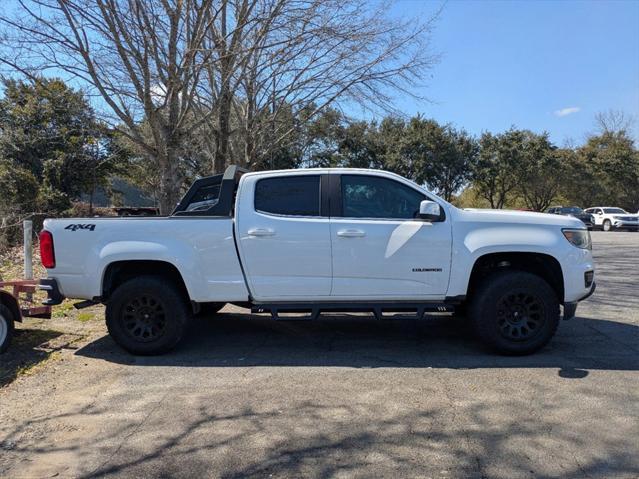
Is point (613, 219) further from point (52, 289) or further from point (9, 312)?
point (9, 312)

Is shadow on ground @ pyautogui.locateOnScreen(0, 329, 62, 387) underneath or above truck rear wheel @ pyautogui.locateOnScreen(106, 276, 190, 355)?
underneath

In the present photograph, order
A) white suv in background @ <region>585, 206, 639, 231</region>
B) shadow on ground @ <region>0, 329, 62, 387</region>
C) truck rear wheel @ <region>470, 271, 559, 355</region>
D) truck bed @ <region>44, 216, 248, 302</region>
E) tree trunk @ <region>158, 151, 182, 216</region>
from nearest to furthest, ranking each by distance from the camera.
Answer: shadow on ground @ <region>0, 329, 62, 387</region> < truck rear wheel @ <region>470, 271, 559, 355</region> < truck bed @ <region>44, 216, 248, 302</region> < tree trunk @ <region>158, 151, 182, 216</region> < white suv in background @ <region>585, 206, 639, 231</region>

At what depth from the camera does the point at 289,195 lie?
5.88m

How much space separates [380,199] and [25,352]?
4.27m

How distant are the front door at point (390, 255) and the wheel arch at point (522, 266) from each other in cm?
46

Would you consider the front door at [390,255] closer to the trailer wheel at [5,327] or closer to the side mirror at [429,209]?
the side mirror at [429,209]

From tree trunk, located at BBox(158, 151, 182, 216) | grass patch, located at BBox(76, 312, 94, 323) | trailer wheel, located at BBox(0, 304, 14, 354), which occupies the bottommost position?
grass patch, located at BBox(76, 312, 94, 323)

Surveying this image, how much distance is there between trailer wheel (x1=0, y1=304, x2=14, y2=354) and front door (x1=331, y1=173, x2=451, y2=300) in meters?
3.48

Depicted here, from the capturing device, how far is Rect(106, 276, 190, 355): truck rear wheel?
5.70 m

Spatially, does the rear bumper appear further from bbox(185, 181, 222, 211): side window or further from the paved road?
bbox(185, 181, 222, 211): side window

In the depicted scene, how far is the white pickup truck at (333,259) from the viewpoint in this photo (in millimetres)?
5582

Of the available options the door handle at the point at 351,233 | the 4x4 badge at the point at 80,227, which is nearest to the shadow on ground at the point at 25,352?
the 4x4 badge at the point at 80,227

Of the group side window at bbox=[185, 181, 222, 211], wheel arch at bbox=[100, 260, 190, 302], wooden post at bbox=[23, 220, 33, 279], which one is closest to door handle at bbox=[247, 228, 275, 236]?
wheel arch at bbox=[100, 260, 190, 302]

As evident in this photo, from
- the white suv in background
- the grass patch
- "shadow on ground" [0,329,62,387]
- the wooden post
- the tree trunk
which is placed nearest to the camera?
"shadow on ground" [0,329,62,387]
